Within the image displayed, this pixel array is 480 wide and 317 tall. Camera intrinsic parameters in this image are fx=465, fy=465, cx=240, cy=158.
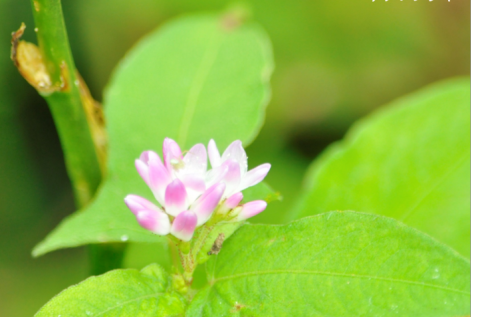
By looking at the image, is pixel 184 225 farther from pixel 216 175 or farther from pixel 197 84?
pixel 197 84

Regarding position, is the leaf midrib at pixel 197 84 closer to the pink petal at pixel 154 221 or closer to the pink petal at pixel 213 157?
the pink petal at pixel 213 157

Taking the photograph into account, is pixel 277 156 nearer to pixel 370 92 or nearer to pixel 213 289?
pixel 370 92

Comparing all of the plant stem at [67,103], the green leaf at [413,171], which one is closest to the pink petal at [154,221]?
the plant stem at [67,103]

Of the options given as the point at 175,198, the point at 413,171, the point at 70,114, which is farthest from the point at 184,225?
the point at 413,171
